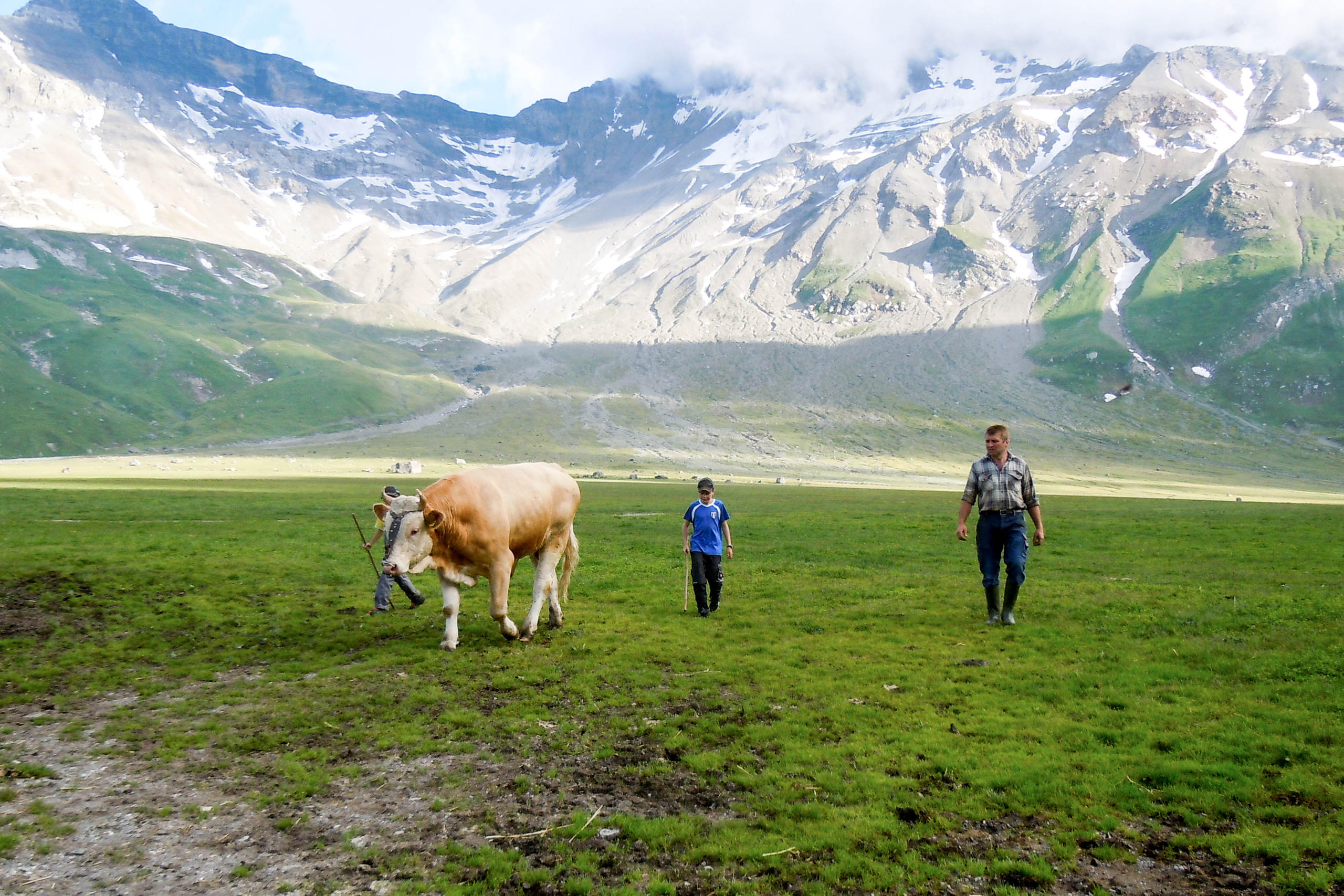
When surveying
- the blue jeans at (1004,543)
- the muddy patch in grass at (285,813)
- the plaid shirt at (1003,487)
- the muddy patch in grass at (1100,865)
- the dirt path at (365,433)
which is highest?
the dirt path at (365,433)

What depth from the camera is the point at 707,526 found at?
16.7 m

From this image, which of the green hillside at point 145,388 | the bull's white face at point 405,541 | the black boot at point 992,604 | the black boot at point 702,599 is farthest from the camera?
the green hillside at point 145,388

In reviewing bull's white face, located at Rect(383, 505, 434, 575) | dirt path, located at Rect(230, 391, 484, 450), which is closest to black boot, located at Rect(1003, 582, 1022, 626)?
bull's white face, located at Rect(383, 505, 434, 575)

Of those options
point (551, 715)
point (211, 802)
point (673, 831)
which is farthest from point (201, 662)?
point (673, 831)

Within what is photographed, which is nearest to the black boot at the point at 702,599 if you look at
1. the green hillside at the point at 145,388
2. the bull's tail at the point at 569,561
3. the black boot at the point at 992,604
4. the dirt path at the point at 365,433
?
the bull's tail at the point at 569,561

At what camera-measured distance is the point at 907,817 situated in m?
7.48

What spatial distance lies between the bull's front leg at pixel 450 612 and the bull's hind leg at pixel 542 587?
1406mm

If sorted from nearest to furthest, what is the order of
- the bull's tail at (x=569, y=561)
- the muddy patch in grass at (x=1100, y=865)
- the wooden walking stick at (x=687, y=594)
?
1. the muddy patch in grass at (x=1100, y=865)
2. the bull's tail at (x=569, y=561)
3. the wooden walking stick at (x=687, y=594)

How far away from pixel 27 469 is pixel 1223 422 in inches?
8751

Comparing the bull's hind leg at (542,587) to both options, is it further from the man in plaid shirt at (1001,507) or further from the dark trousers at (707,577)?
the man in plaid shirt at (1001,507)

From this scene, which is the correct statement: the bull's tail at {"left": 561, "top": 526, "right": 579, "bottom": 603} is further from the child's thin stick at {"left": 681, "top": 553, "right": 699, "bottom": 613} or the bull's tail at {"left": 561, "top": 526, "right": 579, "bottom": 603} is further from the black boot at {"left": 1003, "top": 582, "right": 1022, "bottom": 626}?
the black boot at {"left": 1003, "top": 582, "right": 1022, "bottom": 626}

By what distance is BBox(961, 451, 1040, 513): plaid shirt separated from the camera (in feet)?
45.6

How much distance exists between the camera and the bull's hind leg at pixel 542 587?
14.6 meters

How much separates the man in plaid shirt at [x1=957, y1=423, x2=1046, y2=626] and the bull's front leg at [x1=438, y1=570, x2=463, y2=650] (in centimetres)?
950
